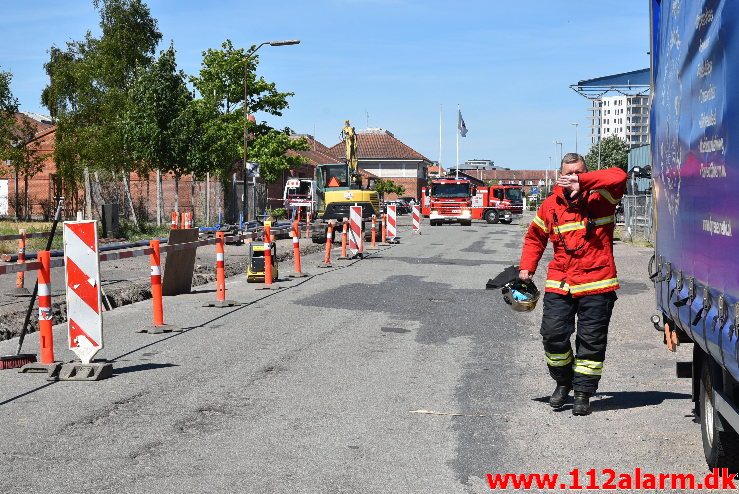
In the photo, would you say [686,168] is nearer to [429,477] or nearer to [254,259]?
[429,477]

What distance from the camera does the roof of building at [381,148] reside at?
136 meters

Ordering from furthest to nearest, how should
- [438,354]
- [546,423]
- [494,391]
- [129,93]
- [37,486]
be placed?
[129,93], [438,354], [494,391], [546,423], [37,486]

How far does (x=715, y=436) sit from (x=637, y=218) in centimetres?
3647

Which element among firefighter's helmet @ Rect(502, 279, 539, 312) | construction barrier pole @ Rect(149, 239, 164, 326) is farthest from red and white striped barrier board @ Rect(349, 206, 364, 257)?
firefighter's helmet @ Rect(502, 279, 539, 312)

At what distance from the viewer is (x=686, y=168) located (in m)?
5.94

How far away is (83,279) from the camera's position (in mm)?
9383

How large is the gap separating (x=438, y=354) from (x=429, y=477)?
4.78m

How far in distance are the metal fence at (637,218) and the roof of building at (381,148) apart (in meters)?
92.2

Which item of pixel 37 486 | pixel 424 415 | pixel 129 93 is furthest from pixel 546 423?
pixel 129 93

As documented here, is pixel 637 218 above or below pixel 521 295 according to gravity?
below

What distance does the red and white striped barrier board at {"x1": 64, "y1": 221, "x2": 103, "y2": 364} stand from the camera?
9.30m

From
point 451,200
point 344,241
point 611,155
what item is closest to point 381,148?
point 611,155

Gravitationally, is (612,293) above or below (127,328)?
above

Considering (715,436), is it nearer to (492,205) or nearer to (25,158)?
(25,158)
